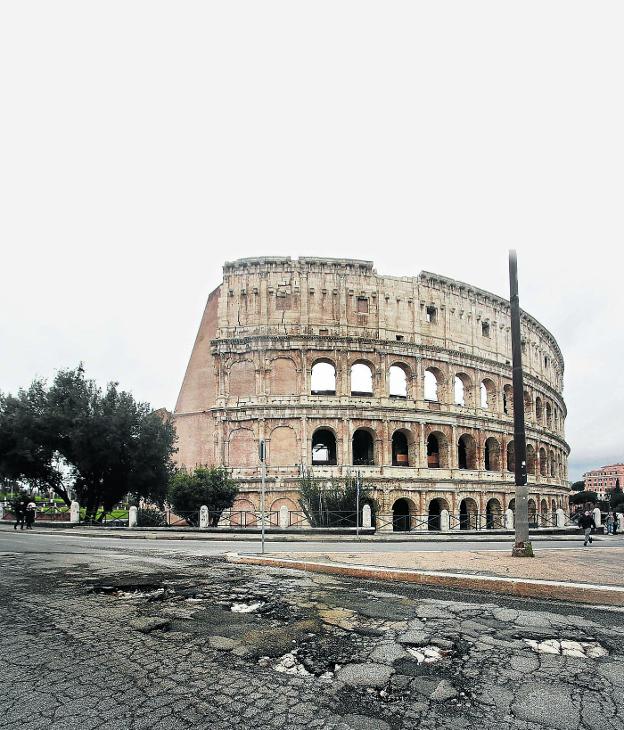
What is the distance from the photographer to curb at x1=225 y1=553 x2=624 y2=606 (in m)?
6.09

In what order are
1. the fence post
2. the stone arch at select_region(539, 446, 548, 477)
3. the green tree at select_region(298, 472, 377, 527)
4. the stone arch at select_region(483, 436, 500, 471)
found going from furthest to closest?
the stone arch at select_region(539, 446, 548, 477) → the stone arch at select_region(483, 436, 500, 471) → the fence post → the green tree at select_region(298, 472, 377, 527)

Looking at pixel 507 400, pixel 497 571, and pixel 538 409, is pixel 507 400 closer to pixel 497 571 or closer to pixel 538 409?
pixel 538 409

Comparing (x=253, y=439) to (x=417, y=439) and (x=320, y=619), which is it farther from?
(x=320, y=619)

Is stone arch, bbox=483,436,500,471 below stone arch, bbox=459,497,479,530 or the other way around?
the other way around

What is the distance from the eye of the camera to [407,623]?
5.01 meters

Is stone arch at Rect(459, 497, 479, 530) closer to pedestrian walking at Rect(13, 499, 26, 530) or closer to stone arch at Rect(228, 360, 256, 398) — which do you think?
stone arch at Rect(228, 360, 256, 398)

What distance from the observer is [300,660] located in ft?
12.9

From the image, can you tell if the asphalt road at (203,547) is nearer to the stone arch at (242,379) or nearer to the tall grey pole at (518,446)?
the tall grey pole at (518,446)

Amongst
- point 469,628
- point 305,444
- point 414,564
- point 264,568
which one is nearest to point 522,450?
point 414,564

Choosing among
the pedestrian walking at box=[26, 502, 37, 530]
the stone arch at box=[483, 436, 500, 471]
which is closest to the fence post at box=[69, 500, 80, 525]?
the pedestrian walking at box=[26, 502, 37, 530]

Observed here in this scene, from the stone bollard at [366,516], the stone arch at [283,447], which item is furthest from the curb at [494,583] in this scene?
A: the stone arch at [283,447]

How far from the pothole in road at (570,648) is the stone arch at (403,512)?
2703 centimetres

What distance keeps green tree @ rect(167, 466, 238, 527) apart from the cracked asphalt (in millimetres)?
18855

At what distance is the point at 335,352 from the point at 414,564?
24070 mm
